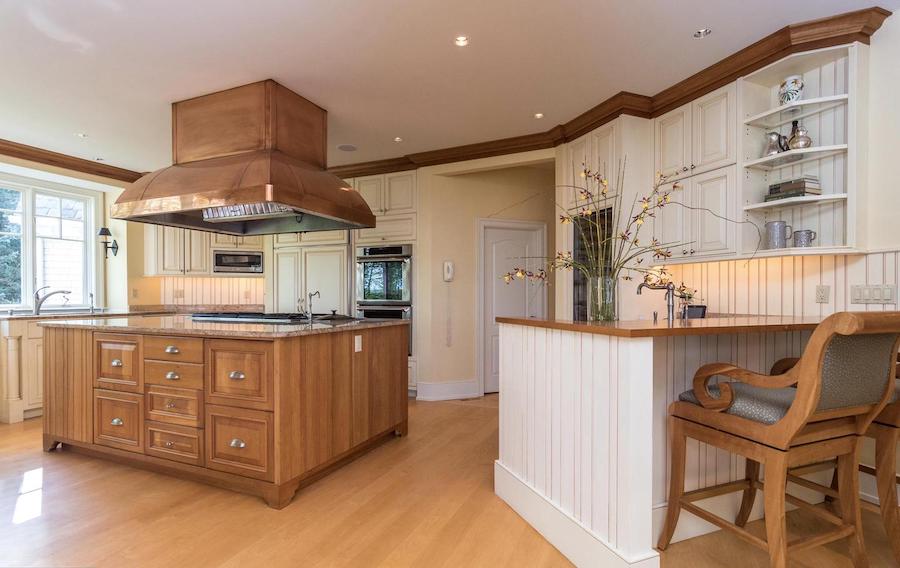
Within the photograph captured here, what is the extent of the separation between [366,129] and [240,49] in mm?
1464

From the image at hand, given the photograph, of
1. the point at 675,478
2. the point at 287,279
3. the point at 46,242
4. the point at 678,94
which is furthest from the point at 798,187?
the point at 46,242

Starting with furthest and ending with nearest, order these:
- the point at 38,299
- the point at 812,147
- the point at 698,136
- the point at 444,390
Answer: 1. the point at 444,390
2. the point at 38,299
3. the point at 698,136
4. the point at 812,147

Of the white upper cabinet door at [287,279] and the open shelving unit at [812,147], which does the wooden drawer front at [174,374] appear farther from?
the open shelving unit at [812,147]

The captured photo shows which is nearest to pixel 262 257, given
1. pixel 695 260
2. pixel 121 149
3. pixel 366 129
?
pixel 121 149

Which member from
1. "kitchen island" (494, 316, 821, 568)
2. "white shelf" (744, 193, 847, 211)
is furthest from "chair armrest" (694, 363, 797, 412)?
"white shelf" (744, 193, 847, 211)

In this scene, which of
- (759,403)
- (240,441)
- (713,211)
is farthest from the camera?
(713,211)

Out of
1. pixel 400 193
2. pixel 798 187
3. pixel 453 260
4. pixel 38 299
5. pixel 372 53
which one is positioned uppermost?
pixel 372 53

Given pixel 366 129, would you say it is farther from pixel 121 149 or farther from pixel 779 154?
pixel 779 154

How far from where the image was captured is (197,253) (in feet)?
18.9

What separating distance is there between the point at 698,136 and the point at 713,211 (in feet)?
1.80

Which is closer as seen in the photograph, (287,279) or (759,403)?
(759,403)

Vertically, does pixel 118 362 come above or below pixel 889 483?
above

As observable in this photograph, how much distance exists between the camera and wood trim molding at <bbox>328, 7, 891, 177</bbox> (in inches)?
95.3

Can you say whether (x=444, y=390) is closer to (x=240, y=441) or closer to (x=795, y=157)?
(x=240, y=441)
